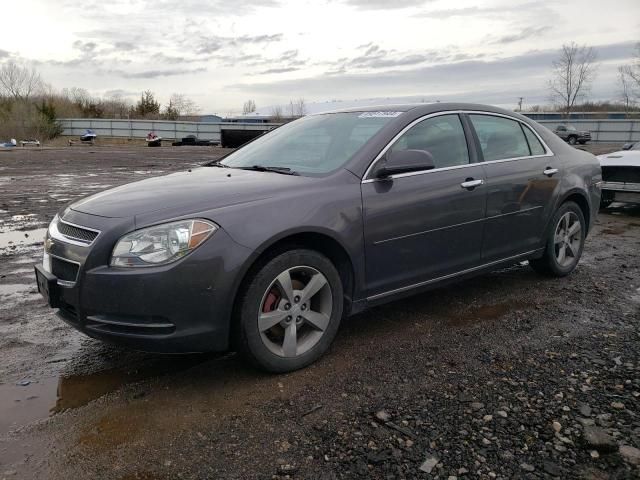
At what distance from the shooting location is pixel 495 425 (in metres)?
2.73

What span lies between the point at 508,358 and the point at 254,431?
5.81 ft

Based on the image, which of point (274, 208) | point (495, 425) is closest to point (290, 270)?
point (274, 208)

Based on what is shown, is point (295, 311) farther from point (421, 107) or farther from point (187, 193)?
point (421, 107)

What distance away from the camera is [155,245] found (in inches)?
114

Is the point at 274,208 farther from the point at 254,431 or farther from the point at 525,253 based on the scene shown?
the point at 525,253

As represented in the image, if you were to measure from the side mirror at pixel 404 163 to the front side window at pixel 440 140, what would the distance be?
0.23 meters

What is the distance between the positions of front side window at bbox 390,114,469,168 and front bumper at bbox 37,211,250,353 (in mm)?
1632

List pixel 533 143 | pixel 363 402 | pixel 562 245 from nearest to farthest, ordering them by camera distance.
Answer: pixel 363 402, pixel 533 143, pixel 562 245

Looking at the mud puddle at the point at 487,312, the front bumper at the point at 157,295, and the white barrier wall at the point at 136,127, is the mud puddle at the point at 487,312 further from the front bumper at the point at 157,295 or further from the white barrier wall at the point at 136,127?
the white barrier wall at the point at 136,127

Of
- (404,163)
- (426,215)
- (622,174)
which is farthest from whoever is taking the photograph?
(622,174)

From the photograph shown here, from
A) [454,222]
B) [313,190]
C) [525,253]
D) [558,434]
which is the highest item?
[313,190]

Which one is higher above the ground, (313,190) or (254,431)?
(313,190)

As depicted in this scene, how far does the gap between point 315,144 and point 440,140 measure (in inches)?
38.1

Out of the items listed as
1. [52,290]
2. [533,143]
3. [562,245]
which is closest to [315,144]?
[52,290]
